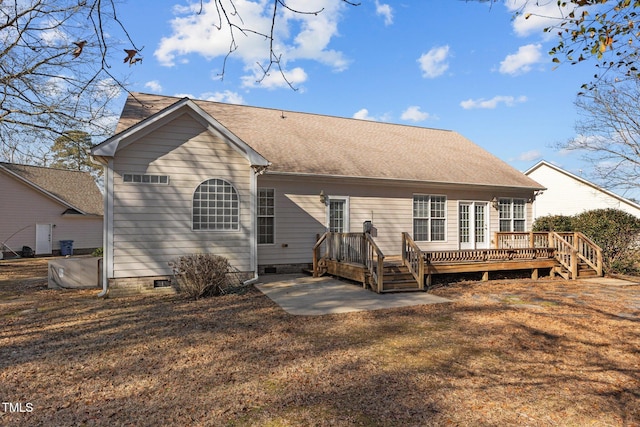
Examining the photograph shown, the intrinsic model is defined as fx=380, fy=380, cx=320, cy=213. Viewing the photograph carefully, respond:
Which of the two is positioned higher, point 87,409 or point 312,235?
point 312,235

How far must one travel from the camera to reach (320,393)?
12.9ft

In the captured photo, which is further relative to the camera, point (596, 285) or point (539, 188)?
point (539, 188)

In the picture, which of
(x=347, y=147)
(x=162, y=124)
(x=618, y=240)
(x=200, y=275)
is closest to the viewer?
(x=200, y=275)

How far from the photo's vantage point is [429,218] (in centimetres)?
1467

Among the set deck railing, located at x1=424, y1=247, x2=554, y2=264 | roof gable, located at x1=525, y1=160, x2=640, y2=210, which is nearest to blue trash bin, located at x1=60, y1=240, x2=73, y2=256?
deck railing, located at x1=424, y1=247, x2=554, y2=264

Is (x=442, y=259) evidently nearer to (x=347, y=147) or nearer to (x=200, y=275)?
(x=347, y=147)

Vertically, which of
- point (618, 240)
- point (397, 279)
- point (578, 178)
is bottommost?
point (397, 279)

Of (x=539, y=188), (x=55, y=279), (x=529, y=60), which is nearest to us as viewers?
(x=529, y=60)

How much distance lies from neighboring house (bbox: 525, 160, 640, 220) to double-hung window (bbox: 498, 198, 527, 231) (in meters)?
8.28

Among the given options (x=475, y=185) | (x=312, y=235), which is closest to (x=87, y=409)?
(x=312, y=235)

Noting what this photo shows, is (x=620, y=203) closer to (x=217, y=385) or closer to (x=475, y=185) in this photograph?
(x=475, y=185)

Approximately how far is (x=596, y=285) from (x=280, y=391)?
11.2m

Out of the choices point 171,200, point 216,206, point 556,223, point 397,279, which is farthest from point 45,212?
point 556,223

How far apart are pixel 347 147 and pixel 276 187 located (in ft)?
13.7
